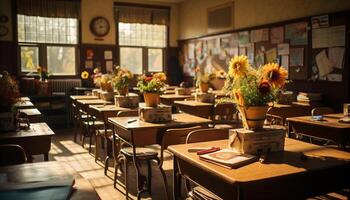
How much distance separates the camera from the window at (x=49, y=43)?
8.16 meters

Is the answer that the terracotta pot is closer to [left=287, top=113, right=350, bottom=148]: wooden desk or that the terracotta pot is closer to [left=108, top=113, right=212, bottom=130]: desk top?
[left=108, top=113, right=212, bottom=130]: desk top

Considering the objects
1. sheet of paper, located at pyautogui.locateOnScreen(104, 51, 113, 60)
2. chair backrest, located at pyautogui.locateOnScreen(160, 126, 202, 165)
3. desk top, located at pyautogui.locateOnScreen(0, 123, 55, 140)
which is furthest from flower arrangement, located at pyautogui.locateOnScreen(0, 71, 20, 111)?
sheet of paper, located at pyautogui.locateOnScreen(104, 51, 113, 60)

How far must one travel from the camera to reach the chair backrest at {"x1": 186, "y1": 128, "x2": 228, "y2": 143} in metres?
2.55

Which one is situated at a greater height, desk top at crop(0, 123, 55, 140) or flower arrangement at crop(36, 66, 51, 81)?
flower arrangement at crop(36, 66, 51, 81)

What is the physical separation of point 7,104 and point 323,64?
15.2 ft

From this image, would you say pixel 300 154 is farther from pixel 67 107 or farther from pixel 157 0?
pixel 157 0

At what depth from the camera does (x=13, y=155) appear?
90.9 inches

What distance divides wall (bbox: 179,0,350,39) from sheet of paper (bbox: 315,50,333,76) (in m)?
0.69

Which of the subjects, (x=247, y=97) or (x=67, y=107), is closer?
(x=247, y=97)

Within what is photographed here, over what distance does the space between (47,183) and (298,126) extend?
2.69 meters

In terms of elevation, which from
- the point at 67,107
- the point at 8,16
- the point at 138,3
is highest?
the point at 138,3

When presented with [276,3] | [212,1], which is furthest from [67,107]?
[276,3]

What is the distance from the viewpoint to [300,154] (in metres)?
2.03

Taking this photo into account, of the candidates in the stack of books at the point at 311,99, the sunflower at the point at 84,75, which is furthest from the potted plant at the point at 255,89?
the sunflower at the point at 84,75
